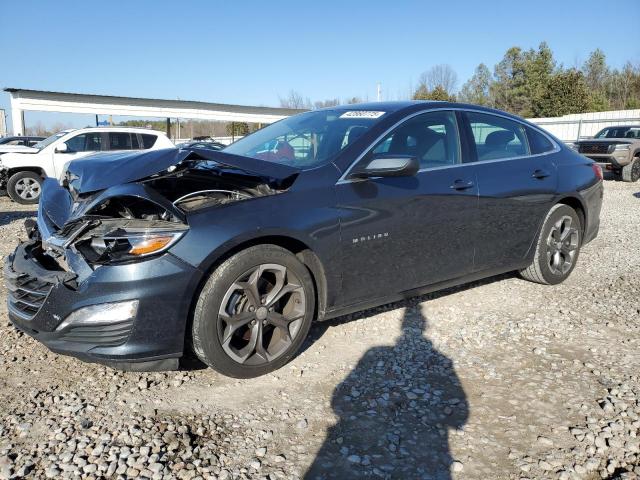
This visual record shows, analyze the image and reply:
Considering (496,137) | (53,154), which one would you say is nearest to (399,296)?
(496,137)

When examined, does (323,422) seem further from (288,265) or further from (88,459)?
(88,459)

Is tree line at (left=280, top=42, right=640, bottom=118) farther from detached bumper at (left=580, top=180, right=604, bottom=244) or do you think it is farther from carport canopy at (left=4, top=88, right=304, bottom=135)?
detached bumper at (left=580, top=180, right=604, bottom=244)

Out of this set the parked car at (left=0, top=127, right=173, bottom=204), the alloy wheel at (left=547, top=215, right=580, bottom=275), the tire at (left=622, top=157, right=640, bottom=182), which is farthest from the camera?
the tire at (left=622, top=157, right=640, bottom=182)

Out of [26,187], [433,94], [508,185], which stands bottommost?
[26,187]

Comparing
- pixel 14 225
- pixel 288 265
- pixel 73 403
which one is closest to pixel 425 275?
pixel 288 265

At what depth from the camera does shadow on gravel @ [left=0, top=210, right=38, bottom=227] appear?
8.53 metres

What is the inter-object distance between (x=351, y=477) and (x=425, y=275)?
5.86ft

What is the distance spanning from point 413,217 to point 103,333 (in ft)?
6.85

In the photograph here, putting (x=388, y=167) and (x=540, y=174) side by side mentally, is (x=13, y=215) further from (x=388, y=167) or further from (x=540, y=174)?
(x=540, y=174)

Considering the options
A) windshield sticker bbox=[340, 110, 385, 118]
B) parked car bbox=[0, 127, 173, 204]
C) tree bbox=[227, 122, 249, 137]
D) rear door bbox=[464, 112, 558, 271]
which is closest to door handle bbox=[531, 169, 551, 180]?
rear door bbox=[464, 112, 558, 271]

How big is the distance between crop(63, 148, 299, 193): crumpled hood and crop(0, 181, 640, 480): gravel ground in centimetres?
117

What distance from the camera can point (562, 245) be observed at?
474 centimetres

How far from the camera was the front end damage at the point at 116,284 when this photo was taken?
2.59m

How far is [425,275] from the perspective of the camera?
3.67m
